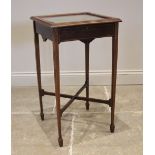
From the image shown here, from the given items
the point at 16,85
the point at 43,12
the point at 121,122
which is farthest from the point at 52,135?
the point at 43,12

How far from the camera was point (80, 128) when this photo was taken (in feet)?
6.66

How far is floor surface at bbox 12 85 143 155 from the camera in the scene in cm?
177

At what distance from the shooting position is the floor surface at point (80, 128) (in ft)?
5.81

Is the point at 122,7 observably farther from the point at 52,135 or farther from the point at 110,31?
the point at 52,135

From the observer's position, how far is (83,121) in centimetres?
213

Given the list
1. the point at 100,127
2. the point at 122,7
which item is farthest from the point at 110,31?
the point at 122,7

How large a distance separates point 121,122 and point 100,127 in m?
0.17
